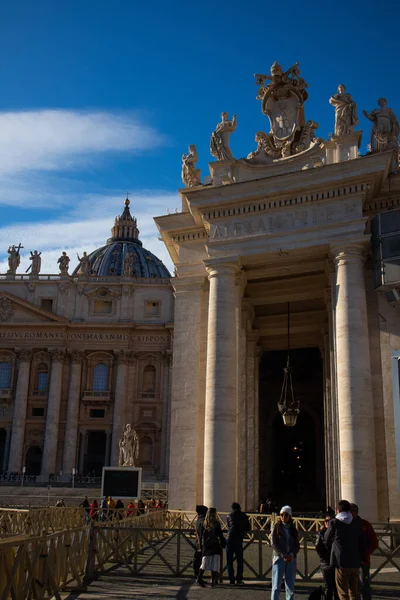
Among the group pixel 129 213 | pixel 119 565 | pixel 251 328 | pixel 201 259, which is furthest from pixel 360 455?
pixel 129 213

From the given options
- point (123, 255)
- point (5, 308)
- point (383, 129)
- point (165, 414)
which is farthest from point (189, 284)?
point (123, 255)

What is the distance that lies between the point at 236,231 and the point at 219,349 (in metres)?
3.82

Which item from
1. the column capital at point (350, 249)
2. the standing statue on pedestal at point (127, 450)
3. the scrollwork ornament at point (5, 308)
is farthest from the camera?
the scrollwork ornament at point (5, 308)

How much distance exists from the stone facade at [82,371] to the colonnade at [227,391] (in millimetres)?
45139

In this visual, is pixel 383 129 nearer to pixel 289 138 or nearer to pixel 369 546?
pixel 289 138

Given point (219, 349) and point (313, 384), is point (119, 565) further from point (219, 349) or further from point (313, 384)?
point (313, 384)

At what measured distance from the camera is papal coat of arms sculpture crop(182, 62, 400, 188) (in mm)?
19562

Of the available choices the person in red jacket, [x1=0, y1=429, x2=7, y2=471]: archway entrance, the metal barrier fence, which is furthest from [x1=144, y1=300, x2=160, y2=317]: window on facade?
the person in red jacket

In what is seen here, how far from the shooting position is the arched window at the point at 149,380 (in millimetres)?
68475

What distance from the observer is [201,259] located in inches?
843

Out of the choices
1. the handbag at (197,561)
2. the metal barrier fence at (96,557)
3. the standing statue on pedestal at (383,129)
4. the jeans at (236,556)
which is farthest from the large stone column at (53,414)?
the jeans at (236,556)

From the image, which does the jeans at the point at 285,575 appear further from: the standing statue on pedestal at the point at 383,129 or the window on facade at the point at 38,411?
the window on facade at the point at 38,411

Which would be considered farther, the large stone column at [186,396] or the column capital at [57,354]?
the column capital at [57,354]

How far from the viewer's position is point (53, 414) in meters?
65.1
